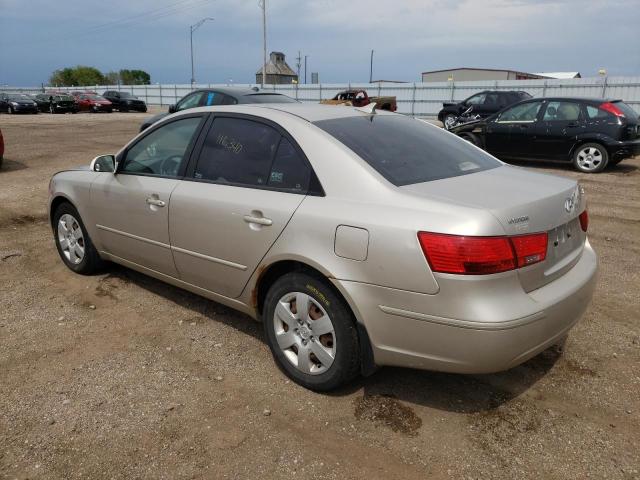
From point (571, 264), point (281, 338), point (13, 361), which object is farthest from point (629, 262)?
point (13, 361)

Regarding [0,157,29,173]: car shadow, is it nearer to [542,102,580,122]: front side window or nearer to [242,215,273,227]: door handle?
[242,215,273,227]: door handle

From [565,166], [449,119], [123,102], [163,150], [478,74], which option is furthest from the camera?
[478,74]

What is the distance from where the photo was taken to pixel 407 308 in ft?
8.48

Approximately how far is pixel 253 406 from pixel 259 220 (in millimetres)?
1066

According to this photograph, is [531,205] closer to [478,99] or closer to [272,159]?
[272,159]

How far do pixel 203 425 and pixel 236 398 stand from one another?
294 millimetres

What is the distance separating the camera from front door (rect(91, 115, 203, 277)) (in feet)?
12.6

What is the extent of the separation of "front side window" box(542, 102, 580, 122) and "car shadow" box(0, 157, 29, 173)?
11215mm

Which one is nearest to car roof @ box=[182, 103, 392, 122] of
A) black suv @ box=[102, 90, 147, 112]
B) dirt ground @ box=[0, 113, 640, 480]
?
dirt ground @ box=[0, 113, 640, 480]

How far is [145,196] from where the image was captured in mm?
3943

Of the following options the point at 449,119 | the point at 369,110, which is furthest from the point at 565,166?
the point at 449,119

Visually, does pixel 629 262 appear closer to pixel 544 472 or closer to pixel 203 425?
pixel 544 472

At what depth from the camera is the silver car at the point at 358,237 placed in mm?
2502

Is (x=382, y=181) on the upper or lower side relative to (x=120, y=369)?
upper
